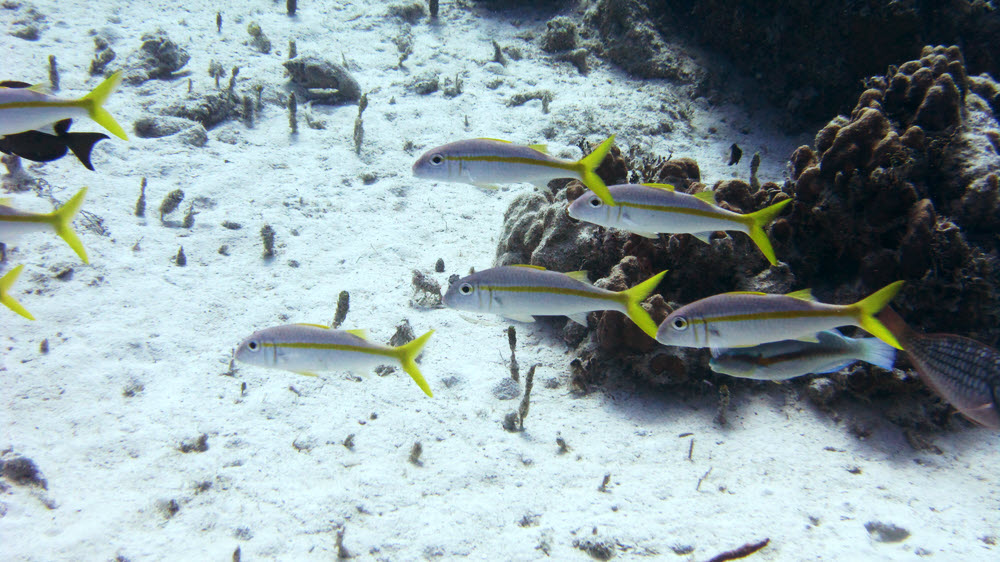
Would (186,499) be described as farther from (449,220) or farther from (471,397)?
(449,220)

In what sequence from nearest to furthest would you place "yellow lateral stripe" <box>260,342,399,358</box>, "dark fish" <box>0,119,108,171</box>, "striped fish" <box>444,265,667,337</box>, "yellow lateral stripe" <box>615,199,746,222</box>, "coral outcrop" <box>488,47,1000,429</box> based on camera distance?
"yellow lateral stripe" <box>260,342,399,358</box> < "striped fish" <box>444,265,667,337</box> < "yellow lateral stripe" <box>615,199,746,222</box> < "dark fish" <box>0,119,108,171</box> < "coral outcrop" <box>488,47,1000,429</box>

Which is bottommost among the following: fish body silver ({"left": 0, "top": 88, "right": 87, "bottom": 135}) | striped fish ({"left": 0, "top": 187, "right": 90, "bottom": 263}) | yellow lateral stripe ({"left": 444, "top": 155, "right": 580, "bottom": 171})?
striped fish ({"left": 0, "top": 187, "right": 90, "bottom": 263})

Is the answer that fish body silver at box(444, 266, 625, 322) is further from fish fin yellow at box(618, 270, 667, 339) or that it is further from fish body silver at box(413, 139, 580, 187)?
fish body silver at box(413, 139, 580, 187)

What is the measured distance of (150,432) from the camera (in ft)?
12.6

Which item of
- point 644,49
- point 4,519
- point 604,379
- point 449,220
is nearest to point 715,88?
point 644,49

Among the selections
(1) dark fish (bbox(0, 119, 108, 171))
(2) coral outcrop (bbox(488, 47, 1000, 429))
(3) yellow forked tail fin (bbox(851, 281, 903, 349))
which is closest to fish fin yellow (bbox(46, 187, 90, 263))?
(1) dark fish (bbox(0, 119, 108, 171))

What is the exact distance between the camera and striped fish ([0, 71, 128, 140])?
9.93 feet

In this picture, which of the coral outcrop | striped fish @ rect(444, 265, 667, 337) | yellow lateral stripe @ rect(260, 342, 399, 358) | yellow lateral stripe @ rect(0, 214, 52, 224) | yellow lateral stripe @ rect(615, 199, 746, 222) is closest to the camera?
yellow lateral stripe @ rect(260, 342, 399, 358)

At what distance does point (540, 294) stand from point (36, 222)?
11.6 feet

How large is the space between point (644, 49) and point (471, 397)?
8335mm

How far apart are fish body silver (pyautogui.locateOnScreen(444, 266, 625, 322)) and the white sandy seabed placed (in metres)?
1.17

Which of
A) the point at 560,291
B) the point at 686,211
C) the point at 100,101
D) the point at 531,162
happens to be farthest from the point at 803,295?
the point at 100,101

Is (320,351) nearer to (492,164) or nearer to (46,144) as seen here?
(492,164)

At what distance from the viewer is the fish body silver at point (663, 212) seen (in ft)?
10.1
